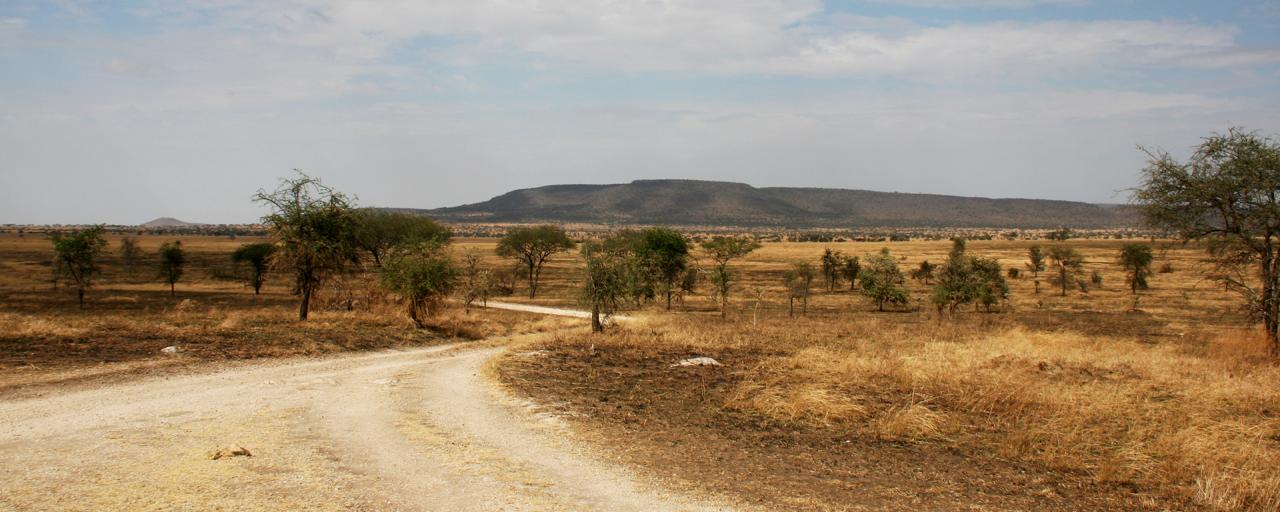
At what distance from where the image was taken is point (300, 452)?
1086cm

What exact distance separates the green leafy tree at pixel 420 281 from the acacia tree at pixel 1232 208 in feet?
84.7

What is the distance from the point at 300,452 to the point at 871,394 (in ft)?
36.2

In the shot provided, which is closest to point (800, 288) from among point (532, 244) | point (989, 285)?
point (989, 285)

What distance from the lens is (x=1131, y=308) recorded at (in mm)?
49719

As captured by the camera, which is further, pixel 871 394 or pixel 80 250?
pixel 80 250

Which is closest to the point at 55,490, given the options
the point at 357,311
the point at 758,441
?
the point at 758,441

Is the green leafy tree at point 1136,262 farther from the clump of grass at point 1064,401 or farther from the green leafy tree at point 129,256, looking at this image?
the green leafy tree at point 129,256

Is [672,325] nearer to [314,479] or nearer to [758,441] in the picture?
[758,441]

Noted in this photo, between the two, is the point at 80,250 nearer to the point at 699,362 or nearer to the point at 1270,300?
the point at 699,362

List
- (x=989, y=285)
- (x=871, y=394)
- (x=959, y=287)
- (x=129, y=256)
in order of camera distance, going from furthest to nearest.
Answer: (x=129, y=256) → (x=989, y=285) → (x=959, y=287) → (x=871, y=394)

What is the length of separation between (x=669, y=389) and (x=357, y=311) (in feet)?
68.5

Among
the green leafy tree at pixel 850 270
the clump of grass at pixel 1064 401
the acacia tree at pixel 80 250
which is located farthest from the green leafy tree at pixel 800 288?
the acacia tree at pixel 80 250

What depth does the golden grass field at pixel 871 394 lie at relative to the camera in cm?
973

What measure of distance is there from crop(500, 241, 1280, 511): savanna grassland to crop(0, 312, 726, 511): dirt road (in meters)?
1.29
